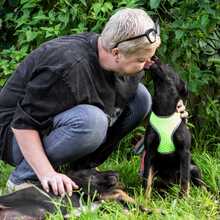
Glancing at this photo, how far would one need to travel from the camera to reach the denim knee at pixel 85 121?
13.5ft

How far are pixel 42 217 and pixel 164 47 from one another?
2.01m

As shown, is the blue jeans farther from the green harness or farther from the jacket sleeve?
the green harness

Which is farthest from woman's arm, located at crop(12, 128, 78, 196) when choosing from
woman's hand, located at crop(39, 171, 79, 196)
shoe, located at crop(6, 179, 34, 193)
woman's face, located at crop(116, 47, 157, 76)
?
woman's face, located at crop(116, 47, 157, 76)

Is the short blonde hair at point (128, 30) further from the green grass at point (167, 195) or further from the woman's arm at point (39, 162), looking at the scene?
the green grass at point (167, 195)

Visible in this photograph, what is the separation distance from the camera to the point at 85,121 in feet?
13.6

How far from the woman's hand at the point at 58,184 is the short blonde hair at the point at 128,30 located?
2.70 ft

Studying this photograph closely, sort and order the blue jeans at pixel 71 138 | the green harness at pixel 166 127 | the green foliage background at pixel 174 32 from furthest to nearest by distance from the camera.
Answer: the green foliage background at pixel 174 32
the green harness at pixel 166 127
the blue jeans at pixel 71 138

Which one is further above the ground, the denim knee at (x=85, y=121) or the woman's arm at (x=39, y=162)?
the denim knee at (x=85, y=121)

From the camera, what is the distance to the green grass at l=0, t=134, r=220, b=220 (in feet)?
12.4

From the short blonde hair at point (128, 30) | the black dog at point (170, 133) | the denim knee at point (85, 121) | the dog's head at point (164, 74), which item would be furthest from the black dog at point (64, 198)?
the short blonde hair at point (128, 30)

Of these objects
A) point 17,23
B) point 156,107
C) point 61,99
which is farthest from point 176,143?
point 17,23

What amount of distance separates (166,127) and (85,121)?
61cm

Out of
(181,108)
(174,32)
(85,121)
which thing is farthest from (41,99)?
(174,32)

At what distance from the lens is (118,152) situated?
18.4 feet
